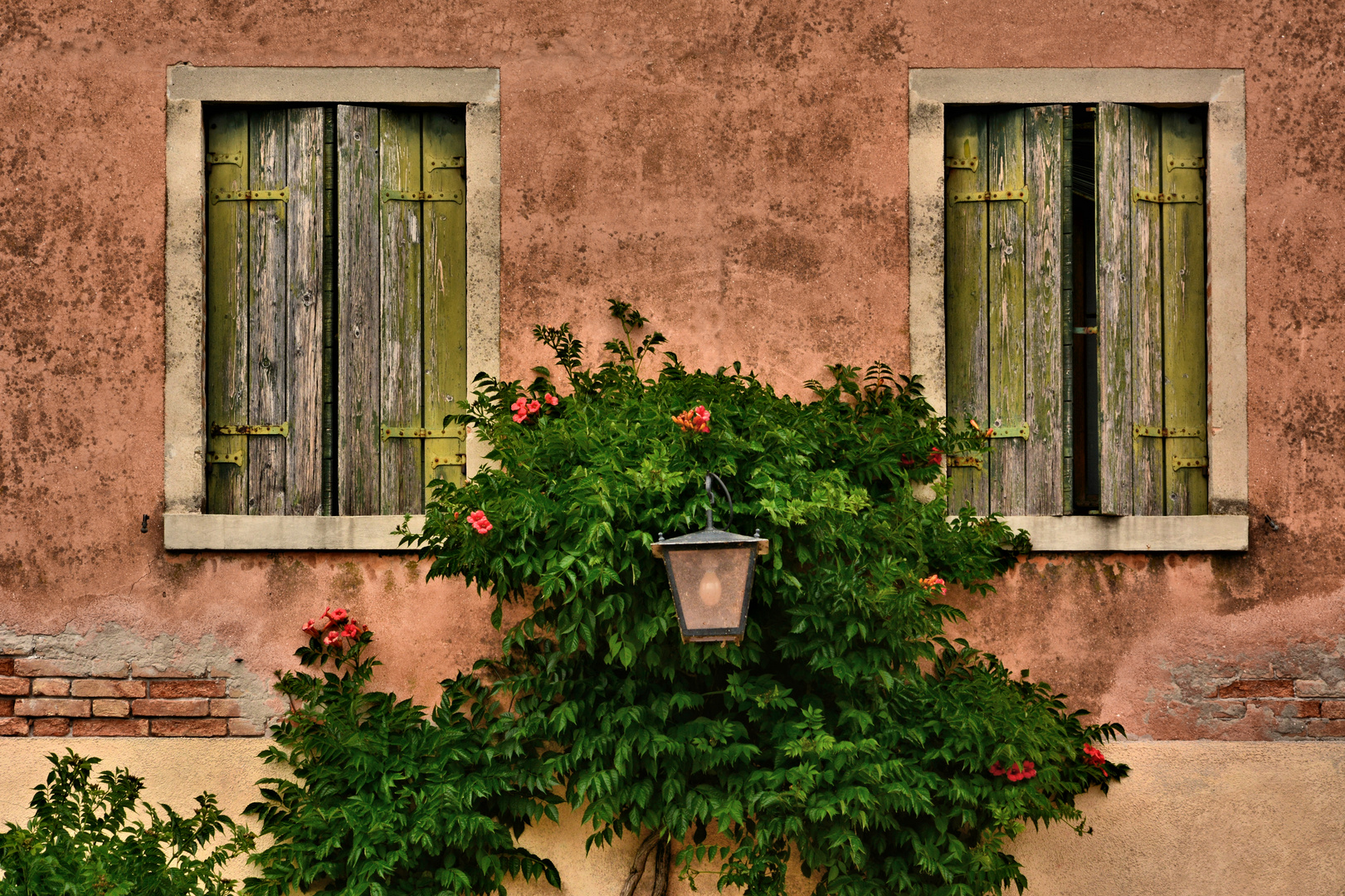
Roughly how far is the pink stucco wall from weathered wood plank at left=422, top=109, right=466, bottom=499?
246 millimetres

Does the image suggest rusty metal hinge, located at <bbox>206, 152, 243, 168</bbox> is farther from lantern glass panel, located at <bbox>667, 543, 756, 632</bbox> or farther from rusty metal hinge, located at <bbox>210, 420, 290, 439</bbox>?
lantern glass panel, located at <bbox>667, 543, 756, 632</bbox>

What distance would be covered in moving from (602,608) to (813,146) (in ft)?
6.62

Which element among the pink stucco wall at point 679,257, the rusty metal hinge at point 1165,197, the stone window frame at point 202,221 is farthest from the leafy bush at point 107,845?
the rusty metal hinge at point 1165,197

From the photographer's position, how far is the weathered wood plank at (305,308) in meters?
4.47

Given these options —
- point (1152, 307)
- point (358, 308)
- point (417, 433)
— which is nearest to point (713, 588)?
point (417, 433)

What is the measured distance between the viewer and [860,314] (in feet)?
14.5

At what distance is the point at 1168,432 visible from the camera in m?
4.52

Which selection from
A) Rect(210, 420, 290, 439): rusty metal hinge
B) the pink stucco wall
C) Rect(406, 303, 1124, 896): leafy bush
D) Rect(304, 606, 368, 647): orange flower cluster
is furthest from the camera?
Rect(210, 420, 290, 439): rusty metal hinge

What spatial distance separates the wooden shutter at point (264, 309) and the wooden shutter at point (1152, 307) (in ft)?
10.3

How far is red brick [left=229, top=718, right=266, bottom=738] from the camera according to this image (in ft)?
14.0

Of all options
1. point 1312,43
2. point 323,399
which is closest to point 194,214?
point 323,399

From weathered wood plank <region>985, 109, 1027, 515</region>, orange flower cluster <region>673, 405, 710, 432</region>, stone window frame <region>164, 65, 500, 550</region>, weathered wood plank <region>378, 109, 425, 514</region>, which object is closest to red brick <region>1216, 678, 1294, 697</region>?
weathered wood plank <region>985, 109, 1027, 515</region>

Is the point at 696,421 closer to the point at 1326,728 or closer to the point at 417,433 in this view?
the point at 417,433

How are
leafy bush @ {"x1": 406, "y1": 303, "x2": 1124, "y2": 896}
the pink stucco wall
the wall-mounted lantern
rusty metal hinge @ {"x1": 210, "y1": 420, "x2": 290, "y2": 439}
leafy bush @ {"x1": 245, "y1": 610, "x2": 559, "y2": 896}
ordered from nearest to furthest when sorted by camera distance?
the wall-mounted lantern
leafy bush @ {"x1": 406, "y1": 303, "x2": 1124, "y2": 896}
leafy bush @ {"x1": 245, "y1": 610, "x2": 559, "y2": 896}
the pink stucco wall
rusty metal hinge @ {"x1": 210, "y1": 420, "x2": 290, "y2": 439}
